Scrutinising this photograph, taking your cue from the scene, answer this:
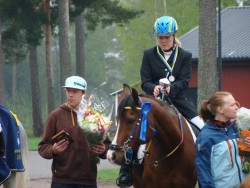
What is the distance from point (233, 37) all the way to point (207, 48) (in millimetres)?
21383

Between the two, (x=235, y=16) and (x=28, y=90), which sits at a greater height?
(x=235, y=16)

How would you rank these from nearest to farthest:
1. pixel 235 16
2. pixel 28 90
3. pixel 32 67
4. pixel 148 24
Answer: pixel 235 16, pixel 32 67, pixel 148 24, pixel 28 90

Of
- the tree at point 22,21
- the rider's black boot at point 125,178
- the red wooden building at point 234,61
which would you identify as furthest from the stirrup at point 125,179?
the red wooden building at point 234,61

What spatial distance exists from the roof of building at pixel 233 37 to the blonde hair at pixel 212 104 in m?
28.5

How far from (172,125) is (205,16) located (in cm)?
1020

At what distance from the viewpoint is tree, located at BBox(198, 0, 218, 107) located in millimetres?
17875

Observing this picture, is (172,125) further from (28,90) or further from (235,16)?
(28,90)

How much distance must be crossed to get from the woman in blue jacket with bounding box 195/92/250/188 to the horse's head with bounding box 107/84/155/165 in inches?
24.8

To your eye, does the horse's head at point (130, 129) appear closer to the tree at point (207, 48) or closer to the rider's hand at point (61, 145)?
the rider's hand at point (61, 145)

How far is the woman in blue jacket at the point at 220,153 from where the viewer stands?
7.00 m

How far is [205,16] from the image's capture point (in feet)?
58.6

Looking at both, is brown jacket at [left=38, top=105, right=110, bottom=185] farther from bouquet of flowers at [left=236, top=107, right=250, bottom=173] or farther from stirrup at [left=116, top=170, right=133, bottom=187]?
bouquet of flowers at [left=236, top=107, right=250, bottom=173]

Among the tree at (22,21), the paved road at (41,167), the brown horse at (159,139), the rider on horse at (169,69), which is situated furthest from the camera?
the tree at (22,21)

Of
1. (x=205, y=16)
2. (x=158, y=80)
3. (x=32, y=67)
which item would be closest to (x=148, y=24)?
(x=32, y=67)
